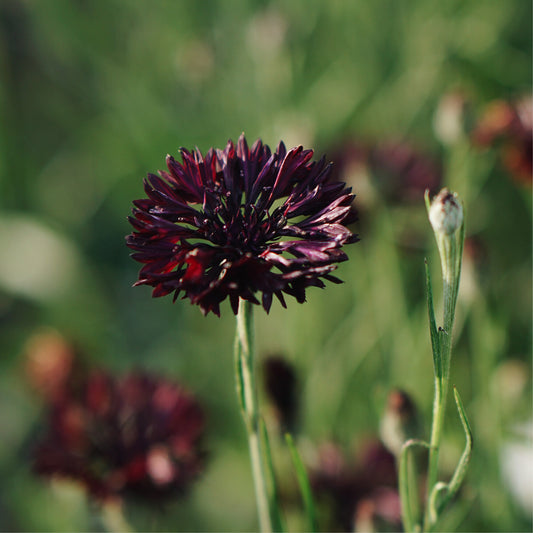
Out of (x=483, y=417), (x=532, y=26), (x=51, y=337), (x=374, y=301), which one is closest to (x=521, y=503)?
(x=483, y=417)

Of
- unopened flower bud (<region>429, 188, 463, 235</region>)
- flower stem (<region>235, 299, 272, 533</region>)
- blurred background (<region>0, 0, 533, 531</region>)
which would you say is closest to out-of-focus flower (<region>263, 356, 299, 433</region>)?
blurred background (<region>0, 0, 533, 531</region>)

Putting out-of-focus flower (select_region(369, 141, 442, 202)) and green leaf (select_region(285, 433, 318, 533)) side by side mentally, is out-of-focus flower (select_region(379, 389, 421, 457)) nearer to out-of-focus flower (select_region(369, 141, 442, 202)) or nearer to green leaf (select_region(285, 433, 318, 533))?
green leaf (select_region(285, 433, 318, 533))

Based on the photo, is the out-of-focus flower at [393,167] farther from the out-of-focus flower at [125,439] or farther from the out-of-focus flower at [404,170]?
the out-of-focus flower at [125,439]

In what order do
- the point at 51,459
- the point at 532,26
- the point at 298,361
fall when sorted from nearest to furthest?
the point at 51,459
the point at 298,361
the point at 532,26

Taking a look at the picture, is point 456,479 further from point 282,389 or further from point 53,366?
point 53,366

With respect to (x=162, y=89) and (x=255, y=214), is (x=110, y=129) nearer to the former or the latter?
(x=162, y=89)

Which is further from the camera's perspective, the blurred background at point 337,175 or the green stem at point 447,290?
the blurred background at point 337,175

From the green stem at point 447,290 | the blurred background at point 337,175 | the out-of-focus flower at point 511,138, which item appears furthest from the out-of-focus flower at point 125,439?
the out-of-focus flower at point 511,138
